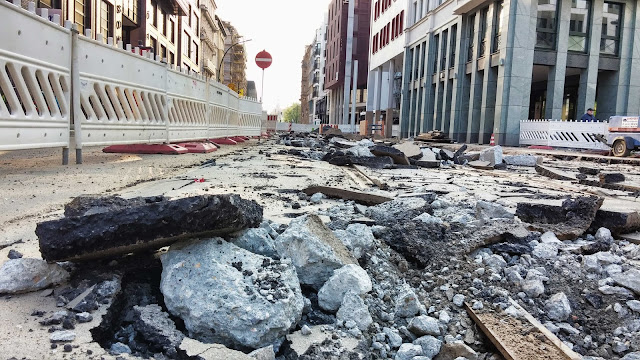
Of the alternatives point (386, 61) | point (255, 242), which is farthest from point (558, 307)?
point (386, 61)

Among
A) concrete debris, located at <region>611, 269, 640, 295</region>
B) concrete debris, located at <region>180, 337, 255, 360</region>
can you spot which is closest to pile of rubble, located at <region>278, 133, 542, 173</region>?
concrete debris, located at <region>611, 269, 640, 295</region>

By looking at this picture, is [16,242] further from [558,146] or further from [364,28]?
[364,28]

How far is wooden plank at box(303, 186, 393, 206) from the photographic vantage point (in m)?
5.23

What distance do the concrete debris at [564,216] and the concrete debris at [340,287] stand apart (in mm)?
2142

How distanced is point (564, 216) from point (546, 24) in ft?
81.7

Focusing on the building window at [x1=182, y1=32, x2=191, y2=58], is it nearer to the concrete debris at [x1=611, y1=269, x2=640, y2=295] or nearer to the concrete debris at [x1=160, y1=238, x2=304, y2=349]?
the concrete debris at [x1=160, y1=238, x2=304, y2=349]

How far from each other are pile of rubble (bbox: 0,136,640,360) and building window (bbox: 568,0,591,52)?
2620 centimetres

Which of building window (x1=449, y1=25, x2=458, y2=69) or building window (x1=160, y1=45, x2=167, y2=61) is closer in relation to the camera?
building window (x1=449, y1=25, x2=458, y2=69)

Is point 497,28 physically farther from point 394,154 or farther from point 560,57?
point 394,154

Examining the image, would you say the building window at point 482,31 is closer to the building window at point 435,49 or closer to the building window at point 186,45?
the building window at point 435,49

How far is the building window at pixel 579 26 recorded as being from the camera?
2545cm

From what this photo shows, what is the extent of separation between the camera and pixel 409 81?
1726 inches

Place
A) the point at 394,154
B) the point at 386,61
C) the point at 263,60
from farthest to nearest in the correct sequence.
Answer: the point at 386,61
the point at 263,60
the point at 394,154

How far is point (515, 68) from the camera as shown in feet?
81.8
